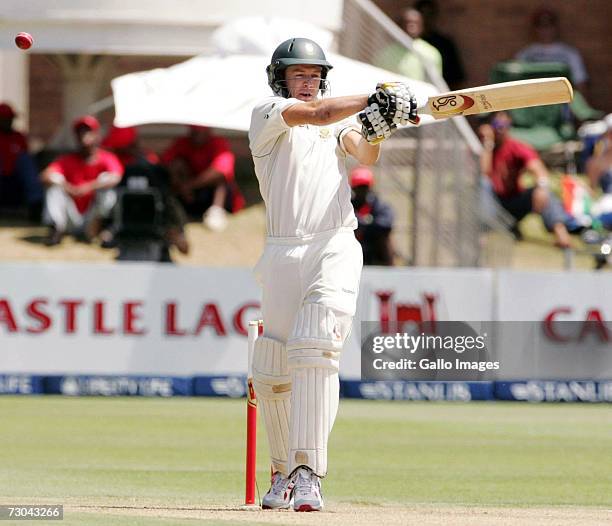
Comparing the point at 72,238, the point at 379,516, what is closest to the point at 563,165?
the point at 72,238

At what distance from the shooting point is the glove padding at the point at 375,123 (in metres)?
6.62

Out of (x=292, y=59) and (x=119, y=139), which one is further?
(x=119, y=139)

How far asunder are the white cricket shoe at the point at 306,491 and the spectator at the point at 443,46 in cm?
1263

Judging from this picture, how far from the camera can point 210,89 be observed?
1395 centimetres

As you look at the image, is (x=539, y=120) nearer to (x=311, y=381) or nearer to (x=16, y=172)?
(x=16, y=172)

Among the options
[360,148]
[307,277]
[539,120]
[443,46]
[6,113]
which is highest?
[443,46]

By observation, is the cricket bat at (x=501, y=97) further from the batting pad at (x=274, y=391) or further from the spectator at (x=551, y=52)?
the spectator at (x=551, y=52)

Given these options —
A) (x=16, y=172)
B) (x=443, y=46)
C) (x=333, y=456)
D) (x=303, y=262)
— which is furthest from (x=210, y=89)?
(x=303, y=262)

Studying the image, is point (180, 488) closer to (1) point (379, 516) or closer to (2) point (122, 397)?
(1) point (379, 516)

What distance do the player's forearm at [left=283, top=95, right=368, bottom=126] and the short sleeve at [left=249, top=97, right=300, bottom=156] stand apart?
0.08m

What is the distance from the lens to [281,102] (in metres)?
6.94

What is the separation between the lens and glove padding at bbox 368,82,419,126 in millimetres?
6602

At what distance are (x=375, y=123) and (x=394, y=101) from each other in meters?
0.12

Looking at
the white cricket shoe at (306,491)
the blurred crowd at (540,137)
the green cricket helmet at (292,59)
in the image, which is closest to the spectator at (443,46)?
the blurred crowd at (540,137)
